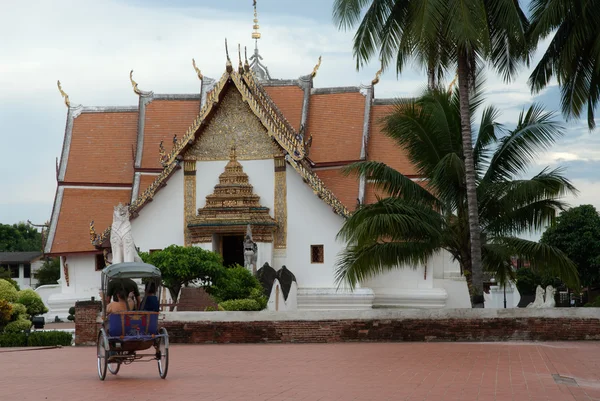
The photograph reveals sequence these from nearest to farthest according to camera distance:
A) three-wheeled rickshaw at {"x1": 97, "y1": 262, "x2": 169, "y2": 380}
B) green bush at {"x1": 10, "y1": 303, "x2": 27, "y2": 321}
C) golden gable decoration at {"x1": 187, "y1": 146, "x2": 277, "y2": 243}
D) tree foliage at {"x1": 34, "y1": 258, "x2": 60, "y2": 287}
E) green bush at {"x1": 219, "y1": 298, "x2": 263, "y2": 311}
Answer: three-wheeled rickshaw at {"x1": 97, "y1": 262, "x2": 169, "y2": 380}, green bush at {"x1": 219, "y1": 298, "x2": 263, "y2": 311}, green bush at {"x1": 10, "y1": 303, "x2": 27, "y2": 321}, golden gable decoration at {"x1": 187, "y1": 146, "x2": 277, "y2": 243}, tree foliage at {"x1": 34, "y1": 258, "x2": 60, "y2": 287}

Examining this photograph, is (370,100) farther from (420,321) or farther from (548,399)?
(548,399)

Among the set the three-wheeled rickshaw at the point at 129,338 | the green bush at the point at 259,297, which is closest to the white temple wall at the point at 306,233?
the green bush at the point at 259,297

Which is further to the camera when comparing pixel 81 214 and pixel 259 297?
pixel 81 214

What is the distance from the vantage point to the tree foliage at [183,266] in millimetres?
22953

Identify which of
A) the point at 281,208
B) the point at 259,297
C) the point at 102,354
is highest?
the point at 281,208

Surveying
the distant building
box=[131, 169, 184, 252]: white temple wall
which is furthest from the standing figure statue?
the distant building

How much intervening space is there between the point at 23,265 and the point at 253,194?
43770 mm

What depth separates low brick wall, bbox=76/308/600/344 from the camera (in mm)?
17797

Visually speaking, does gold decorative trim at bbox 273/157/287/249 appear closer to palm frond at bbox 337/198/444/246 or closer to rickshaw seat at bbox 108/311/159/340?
palm frond at bbox 337/198/444/246

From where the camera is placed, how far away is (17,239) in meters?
76.9

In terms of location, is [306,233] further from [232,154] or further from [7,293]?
[7,293]

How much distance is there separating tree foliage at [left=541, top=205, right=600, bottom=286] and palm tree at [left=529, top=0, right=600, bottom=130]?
23610mm

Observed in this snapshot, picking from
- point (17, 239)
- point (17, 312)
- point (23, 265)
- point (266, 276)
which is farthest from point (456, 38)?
point (17, 239)

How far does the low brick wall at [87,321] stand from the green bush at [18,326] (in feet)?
8.07
